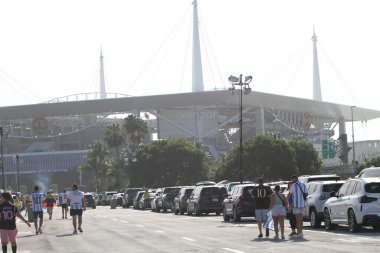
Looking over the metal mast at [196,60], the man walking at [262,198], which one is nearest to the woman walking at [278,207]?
the man walking at [262,198]

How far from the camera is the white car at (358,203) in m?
23.4

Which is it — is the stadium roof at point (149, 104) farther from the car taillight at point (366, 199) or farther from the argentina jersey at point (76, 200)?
the car taillight at point (366, 199)

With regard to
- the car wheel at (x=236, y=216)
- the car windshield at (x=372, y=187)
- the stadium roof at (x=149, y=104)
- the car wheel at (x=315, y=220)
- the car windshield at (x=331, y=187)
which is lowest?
the car wheel at (x=236, y=216)

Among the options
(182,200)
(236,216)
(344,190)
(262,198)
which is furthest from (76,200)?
(182,200)

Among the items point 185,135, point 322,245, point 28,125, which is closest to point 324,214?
point 322,245

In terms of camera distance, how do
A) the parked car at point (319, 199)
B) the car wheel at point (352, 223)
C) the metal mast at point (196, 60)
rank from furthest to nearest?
the metal mast at point (196, 60), the parked car at point (319, 199), the car wheel at point (352, 223)

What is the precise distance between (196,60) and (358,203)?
129 meters

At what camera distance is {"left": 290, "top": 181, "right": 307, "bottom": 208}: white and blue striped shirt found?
23.9m

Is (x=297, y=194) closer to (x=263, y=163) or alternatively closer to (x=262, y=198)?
(x=262, y=198)

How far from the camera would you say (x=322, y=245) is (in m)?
19.9

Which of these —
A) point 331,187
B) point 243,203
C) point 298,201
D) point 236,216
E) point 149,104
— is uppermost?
point 149,104

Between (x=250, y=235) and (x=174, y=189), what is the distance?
102ft

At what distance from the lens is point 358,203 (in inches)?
925

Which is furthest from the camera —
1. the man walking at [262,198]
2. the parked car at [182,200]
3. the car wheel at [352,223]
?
Answer: the parked car at [182,200]
